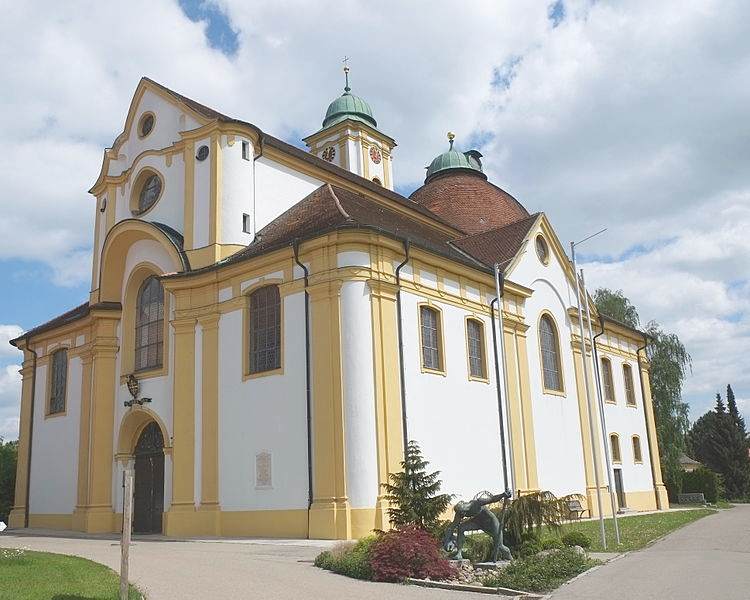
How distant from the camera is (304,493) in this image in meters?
18.9

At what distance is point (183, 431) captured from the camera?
71.2 feet

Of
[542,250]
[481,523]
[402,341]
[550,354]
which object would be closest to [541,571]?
[481,523]

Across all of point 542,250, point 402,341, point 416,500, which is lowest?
point 416,500

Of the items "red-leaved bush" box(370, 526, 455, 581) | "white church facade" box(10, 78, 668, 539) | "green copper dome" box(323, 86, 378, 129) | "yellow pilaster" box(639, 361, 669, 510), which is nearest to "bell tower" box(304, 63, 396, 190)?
"green copper dome" box(323, 86, 378, 129)

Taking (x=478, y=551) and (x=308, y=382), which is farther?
(x=308, y=382)

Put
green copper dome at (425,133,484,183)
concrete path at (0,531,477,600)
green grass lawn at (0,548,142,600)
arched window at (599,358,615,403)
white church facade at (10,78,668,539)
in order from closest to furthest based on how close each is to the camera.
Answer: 1. green grass lawn at (0,548,142,600)
2. concrete path at (0,531,477,600)
3. white church facade at (10,78,668,539)
4. arched window at (599,358,615,403)
5. green copper dome at (425,133,484,183)

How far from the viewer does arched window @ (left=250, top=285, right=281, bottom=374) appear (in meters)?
20.6

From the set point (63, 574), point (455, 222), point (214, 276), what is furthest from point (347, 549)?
point (455, 222)

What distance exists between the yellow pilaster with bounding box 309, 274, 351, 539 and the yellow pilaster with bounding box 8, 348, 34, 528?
15.0m

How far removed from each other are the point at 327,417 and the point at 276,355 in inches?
104

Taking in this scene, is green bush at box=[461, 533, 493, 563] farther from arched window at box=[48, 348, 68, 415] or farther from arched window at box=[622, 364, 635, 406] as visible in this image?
arched window at box=[622, 364, 635, 406]

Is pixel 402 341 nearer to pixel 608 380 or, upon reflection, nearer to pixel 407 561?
pixel 407 561

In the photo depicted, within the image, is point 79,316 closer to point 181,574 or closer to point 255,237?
point 255,237

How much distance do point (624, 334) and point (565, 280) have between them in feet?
21.4
